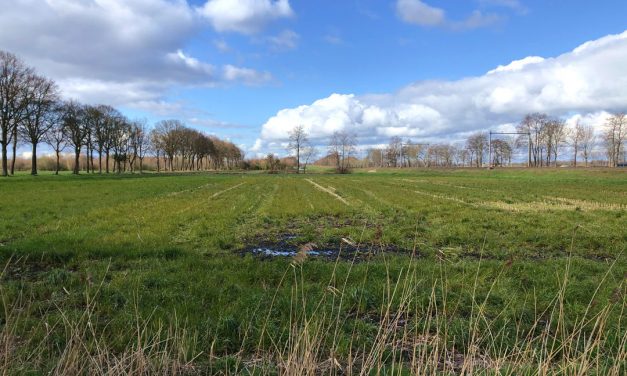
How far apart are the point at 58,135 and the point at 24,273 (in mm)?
81594

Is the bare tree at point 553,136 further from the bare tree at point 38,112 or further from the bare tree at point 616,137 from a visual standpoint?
the bare tree at point 38,112

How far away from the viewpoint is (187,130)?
126438mm

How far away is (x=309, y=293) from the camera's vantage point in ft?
24.0

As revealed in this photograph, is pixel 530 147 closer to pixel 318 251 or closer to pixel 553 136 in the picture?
pixel 553 136

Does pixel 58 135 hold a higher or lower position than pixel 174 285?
higher

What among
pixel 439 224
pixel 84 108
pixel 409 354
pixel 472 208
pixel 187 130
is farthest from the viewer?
pixel 187 130

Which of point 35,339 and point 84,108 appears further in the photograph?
point 84,108

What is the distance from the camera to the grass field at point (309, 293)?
4.25 metres

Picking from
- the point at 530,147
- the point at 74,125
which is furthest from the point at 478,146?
the point at 74,125

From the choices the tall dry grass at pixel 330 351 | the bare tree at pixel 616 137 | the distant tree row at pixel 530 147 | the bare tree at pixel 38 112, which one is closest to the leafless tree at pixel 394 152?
the distant tree row at pixel 530 147

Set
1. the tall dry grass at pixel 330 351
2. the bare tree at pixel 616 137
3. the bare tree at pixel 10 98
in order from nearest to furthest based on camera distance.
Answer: the tall dry grass at pixel 330 351
the bare tree at pixel 10 98
the bare tree at pixel 616 137

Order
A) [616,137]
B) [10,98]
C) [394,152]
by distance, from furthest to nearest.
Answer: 1. [394,152]
2. [616,137]
3. [10,98]

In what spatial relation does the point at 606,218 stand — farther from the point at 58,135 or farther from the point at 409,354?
the point at 58,135

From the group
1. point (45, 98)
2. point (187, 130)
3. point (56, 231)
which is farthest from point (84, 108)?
point (56, 231)
